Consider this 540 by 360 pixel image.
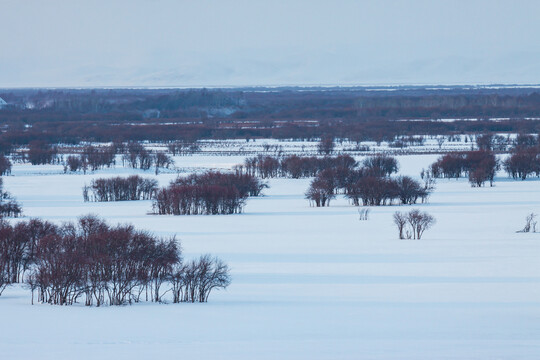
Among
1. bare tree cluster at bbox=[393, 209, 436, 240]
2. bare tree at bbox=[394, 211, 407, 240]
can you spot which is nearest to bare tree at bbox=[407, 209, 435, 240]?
bare tree cluster at bbox=[393, 209, 436, 240]

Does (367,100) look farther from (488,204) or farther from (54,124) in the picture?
(488,204)

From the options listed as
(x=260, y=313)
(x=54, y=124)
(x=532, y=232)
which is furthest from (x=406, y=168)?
(x=54, y=124)

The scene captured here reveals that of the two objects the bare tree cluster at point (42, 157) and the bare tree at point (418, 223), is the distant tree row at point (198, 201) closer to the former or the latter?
the bare tree at point (418, 223)

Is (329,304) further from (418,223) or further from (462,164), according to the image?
(462,164)

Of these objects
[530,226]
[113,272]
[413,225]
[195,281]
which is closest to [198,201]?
[413,225]

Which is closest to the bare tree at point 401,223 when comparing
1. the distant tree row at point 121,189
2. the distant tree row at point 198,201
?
the distant tree row at point 198,201

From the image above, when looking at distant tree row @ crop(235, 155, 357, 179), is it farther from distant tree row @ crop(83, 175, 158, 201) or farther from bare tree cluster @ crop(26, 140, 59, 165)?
bare tree cluster @ crop(26, 140, 59, 165)
